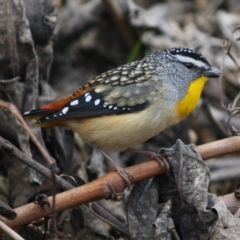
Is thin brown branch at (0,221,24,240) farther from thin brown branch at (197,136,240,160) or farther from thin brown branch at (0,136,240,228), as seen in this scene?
thin brown branch at (197,136,240,160)

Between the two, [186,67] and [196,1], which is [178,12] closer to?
[196,1]

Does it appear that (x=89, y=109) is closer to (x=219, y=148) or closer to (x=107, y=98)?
(x=107, y=98)

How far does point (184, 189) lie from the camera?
168 inches

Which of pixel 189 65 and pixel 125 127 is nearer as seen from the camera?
pixel 125 127

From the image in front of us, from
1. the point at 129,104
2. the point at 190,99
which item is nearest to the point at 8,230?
the point at 129,104

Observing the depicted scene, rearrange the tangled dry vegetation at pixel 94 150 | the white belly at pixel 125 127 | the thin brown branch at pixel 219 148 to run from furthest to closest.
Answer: the white belly at pixel 125 127 → the thin brown branch at pixel 219 148 → the tangled dry vegetation at pixel 94 150

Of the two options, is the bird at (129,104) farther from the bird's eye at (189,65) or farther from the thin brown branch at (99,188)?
the thin brown branch at (99,188)

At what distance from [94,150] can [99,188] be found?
1.39 m

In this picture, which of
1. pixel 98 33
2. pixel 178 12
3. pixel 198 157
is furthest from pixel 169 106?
pixel 178 12

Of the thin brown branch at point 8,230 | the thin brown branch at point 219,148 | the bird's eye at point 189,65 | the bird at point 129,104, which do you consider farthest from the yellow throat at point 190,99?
the thin brown branch at point 8,230

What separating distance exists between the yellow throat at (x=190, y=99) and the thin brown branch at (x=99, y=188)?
1.72ft

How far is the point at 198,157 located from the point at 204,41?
136 inches

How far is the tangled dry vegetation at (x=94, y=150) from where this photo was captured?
4176mm

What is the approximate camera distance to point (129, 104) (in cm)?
471
